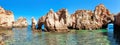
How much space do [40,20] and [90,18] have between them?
1642 cm

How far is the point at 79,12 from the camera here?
82.4m

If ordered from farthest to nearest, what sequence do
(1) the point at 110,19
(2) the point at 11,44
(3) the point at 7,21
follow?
(3) the point at 7,21, (1) the point at 110,19, (2) the point at 11,44

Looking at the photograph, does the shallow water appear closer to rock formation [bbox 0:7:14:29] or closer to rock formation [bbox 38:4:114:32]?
rock formation [bbox 38:4:114:32]

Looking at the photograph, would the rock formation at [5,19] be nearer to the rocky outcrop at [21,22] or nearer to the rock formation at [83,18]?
the rock formation at [83,18]

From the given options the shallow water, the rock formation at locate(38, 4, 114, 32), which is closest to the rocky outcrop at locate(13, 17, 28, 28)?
the rock formation at locate(38, 4, 114, 32)

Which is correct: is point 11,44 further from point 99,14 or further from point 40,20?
point 99,14

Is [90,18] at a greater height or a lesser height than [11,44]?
greater

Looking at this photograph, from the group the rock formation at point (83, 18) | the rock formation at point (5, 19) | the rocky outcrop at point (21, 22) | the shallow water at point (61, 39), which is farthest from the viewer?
the rocky outcrop at point (21, 22)

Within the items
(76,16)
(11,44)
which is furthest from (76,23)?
(11,44)

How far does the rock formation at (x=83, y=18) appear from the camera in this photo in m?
70.2

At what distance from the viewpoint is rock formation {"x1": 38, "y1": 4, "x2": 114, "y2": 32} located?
70.2 meters

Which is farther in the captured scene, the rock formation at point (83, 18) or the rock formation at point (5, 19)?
the rock formation at point (5, 19)

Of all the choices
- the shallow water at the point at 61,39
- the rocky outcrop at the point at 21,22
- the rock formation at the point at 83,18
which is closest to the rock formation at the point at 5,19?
the rock formation at the point at 83,18

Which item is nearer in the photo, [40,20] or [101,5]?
[40,20]
